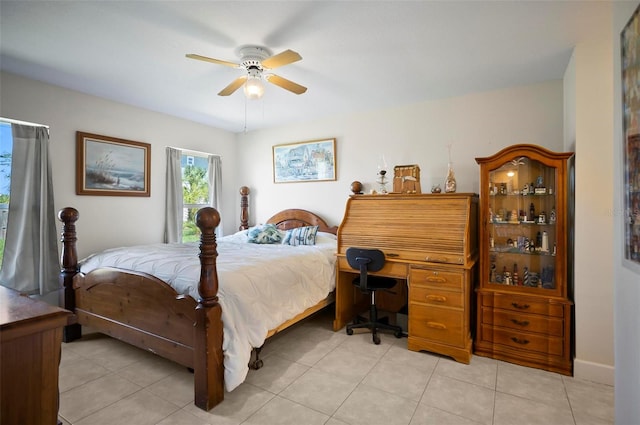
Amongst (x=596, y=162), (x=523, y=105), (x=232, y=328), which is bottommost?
(x=232, y=328)

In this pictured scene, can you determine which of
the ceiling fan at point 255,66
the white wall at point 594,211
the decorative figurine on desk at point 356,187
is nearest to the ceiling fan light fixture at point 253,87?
the ceiling fan at point 255,66

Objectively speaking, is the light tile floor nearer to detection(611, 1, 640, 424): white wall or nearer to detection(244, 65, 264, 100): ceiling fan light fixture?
detection(611, 1, 640, 424): white wall

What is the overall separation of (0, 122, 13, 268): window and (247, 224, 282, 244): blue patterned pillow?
2338 mm

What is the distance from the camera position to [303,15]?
6.57 feet

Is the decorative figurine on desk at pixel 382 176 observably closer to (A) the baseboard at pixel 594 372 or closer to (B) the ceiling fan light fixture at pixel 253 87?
(B) the ceiling fan light fixture at pixel 253 87

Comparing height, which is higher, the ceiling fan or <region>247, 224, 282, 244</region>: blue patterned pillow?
the ceiling fan

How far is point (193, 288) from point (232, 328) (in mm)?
366

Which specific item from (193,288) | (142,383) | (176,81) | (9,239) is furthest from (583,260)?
(9,239)

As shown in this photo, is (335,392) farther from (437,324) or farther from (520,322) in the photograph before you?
(520,322)

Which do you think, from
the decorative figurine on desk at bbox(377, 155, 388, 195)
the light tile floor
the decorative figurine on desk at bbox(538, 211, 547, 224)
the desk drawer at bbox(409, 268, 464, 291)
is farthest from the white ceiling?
the light tile floor

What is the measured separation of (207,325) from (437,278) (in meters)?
1.85

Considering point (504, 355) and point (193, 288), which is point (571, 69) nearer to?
point (504, 355)

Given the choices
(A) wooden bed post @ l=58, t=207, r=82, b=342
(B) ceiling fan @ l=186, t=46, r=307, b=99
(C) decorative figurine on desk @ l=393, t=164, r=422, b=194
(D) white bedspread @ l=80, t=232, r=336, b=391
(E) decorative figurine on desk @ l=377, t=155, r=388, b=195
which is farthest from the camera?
(E) decorative figurine on desk @ l=377, t=155, r=388, b=195

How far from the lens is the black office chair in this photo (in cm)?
283
